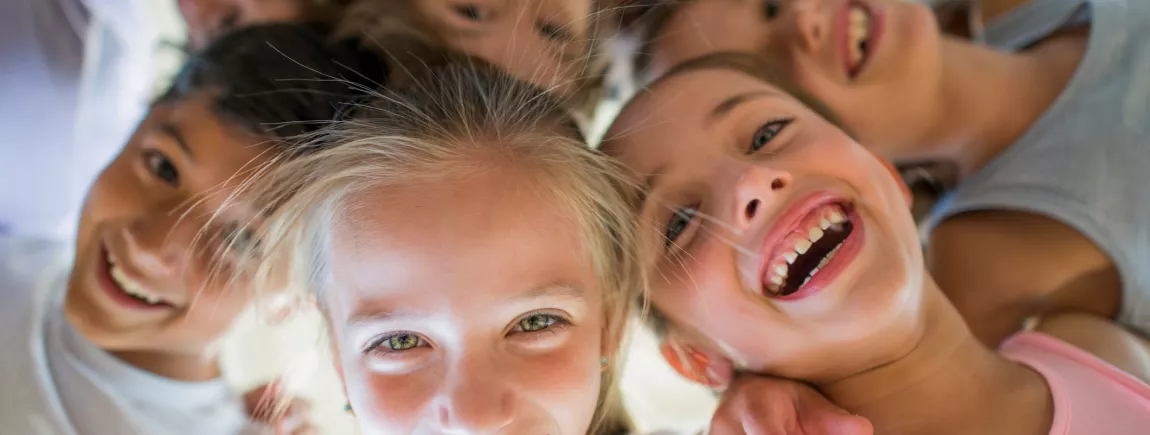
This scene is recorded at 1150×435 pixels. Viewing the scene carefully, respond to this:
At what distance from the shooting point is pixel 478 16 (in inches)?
36.4

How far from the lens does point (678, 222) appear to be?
0.76 m

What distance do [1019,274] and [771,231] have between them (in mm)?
455

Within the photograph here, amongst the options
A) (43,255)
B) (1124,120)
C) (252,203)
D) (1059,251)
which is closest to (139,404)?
(43,255)

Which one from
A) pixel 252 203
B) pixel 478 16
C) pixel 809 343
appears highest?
pixel 478 16

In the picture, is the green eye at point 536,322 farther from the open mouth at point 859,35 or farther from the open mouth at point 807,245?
the open mouth at point 859,35

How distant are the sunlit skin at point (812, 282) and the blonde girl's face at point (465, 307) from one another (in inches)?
4.9

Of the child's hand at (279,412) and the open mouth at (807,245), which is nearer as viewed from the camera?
the open mouth at (807,245)

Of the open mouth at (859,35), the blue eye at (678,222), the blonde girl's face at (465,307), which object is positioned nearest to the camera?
the blonde girl's face at (465,307)

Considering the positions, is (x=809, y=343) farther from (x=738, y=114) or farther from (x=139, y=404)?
(x=139, y=404)

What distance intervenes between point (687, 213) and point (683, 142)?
2.8 inches

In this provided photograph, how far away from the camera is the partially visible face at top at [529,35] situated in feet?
2.74

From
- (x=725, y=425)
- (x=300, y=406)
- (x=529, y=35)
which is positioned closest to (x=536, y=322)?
(x=725, y=425)

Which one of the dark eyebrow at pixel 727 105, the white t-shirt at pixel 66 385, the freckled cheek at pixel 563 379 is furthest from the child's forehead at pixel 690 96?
the white t-shirt at pixel 66 385

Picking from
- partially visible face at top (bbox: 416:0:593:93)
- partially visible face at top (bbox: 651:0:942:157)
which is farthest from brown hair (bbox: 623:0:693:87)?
partially visible face at top (bbox: 416:0:593:93)
